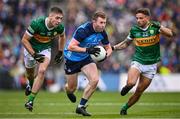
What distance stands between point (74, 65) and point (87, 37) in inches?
35.2

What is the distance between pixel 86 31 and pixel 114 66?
41.0ft

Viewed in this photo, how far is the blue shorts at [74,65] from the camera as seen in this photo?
14.3m

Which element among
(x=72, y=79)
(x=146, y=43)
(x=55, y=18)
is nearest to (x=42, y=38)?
(x=55, y=18)

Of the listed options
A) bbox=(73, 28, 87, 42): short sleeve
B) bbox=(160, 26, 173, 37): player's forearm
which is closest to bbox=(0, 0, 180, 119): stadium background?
bbox=(160, 26, 173, 37): player's forearm

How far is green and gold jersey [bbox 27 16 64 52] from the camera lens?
49.1ft

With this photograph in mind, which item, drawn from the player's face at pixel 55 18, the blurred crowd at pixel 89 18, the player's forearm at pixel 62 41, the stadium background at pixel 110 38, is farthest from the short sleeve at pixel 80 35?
the blurred crowd at pixel 89 18

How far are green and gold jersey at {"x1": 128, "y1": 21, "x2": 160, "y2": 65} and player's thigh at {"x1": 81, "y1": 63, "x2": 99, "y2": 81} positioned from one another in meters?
0.99

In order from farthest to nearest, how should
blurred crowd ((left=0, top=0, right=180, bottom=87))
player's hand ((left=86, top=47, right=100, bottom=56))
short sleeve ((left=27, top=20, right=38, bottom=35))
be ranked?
blurred crowd ((left=0, top=0, right=180, bottom=87)), short sleeve ((left=27, top=20, right=38, bottom=35)), player's hand ((left=86, top=47, right=100, bottom=56))

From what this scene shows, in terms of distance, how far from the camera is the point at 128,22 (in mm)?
27812

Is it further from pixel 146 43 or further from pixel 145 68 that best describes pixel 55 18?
pixel 145 68

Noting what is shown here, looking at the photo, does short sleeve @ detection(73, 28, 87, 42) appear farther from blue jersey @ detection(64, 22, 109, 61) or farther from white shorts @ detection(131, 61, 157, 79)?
white shorts @ detection(131, 61, 157, 79)

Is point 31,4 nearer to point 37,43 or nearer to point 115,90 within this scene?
point 115,90

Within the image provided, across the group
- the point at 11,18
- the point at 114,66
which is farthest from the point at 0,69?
the point at 114,66

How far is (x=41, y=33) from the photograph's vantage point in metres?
15.2
